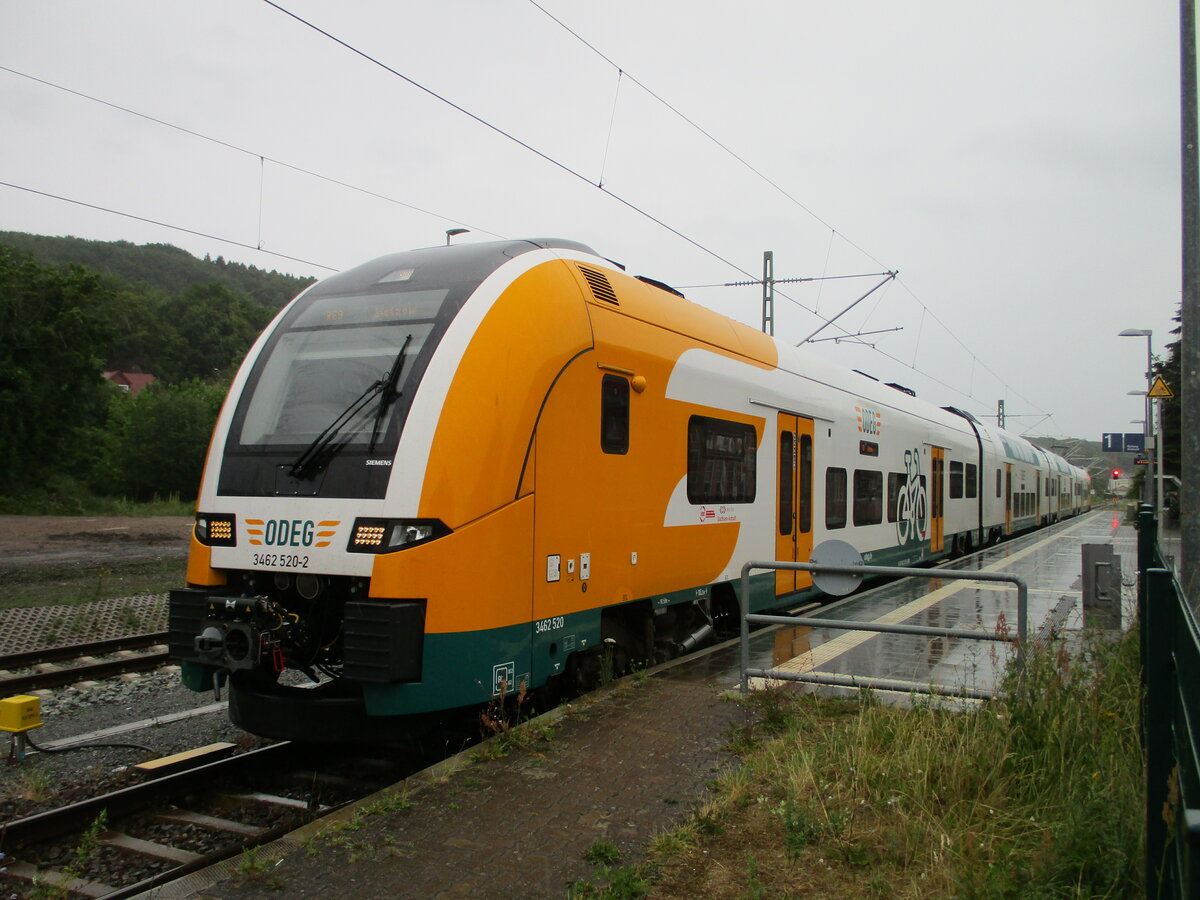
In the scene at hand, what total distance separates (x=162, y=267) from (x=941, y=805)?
291ft

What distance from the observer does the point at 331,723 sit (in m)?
5.34

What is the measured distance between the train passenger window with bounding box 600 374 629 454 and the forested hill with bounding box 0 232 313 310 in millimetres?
63752

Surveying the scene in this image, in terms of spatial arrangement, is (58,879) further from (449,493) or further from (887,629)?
(887,629)

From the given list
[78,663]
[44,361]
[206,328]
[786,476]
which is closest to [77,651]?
[78,663]

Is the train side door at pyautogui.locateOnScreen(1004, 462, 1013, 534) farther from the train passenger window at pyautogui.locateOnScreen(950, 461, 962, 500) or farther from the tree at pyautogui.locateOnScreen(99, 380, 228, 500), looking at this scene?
the tree at pyautogui.locateOnScreen(99, 380, 228, 500)

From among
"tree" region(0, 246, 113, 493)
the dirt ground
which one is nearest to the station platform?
the dirt ground

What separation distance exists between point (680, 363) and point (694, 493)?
112 centimetres

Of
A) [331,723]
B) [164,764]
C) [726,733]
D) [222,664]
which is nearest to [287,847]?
[331,723]

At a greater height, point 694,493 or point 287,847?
point 694,493

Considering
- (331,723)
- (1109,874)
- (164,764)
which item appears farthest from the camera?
(164,764)

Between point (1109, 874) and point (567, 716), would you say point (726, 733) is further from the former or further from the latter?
point (1109, 874)

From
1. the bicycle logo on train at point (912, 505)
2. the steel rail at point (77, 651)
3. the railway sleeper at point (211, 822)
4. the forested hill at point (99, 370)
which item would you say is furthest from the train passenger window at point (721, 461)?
the forested hill at point (99, 370)

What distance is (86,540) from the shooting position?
21.8m

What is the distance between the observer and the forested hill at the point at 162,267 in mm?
70562
